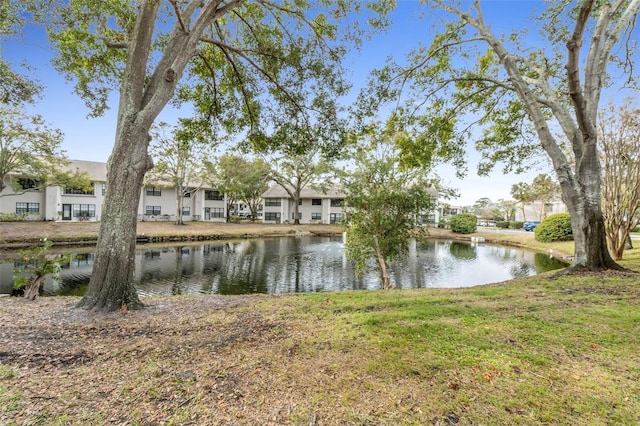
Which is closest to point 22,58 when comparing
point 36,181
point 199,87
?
point 199,87

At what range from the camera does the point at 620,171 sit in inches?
500

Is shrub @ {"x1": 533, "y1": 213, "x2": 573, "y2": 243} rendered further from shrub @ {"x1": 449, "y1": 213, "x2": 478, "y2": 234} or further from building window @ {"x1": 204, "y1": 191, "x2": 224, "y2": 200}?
building window @ {"x1": 204, "y1": 191, "x2": 224, "y2": 200}

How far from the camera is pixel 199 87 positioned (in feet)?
34.6

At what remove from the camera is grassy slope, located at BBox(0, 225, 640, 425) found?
2688mm

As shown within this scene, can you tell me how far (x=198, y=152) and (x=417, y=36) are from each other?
93.9ft

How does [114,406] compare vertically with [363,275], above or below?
above

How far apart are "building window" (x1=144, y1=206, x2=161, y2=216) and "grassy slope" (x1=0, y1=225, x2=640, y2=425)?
37470 millimetres

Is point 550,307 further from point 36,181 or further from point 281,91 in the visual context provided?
point 36,181

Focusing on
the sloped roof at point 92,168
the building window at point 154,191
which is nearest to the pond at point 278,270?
the sloped roof at point 92,168

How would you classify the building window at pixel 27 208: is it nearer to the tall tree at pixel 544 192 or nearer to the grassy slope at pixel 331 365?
the grassy slope at pixel 331 365

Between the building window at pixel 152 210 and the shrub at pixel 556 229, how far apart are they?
4290 cm

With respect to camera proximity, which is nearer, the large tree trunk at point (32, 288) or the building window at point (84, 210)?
the large tree trunk at point (32, 288)

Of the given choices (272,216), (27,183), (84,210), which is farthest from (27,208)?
(272,216)

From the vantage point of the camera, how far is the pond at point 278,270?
44.0 feet
